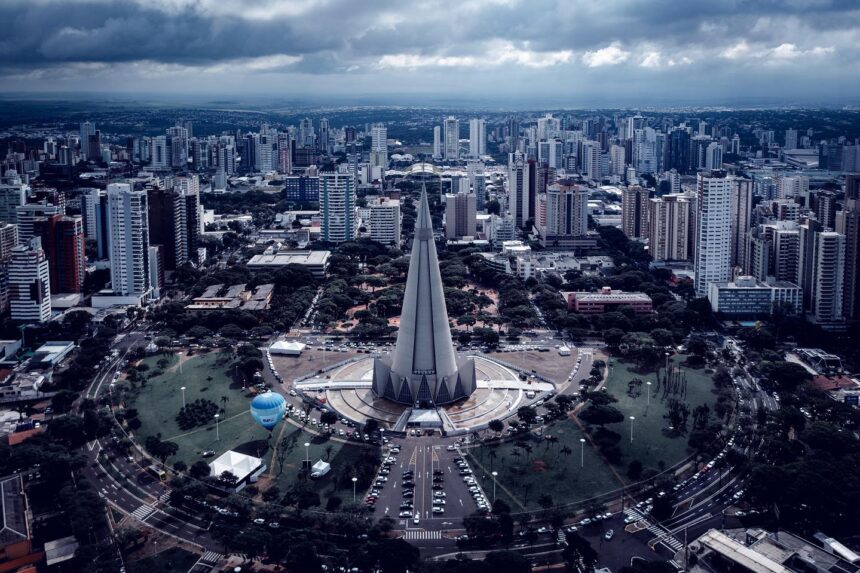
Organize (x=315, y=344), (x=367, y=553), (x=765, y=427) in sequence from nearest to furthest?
1. (x=367, y=553)
2. (x=765, y=427)
3. (x=315, y=344)

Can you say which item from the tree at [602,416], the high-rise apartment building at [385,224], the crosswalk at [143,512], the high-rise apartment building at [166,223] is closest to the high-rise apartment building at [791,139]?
the high-rise apartment building at [385,224]

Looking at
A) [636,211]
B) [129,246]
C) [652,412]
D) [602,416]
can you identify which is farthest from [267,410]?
[636,211]

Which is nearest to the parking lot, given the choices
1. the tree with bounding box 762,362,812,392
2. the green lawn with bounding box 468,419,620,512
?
the green lawn with bounding box 468,419,620,512

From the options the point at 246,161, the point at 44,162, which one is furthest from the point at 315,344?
the point at 246,161

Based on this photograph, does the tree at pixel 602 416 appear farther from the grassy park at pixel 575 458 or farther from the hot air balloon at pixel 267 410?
the hot air balloon at pixel 267 410

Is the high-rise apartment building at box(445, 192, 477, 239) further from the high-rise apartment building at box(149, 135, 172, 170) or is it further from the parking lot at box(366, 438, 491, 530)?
the high-rise apartment building at box(149, 135, 172, 170)

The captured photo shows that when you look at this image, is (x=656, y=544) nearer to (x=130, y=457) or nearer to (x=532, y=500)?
(x=532, y=500)
